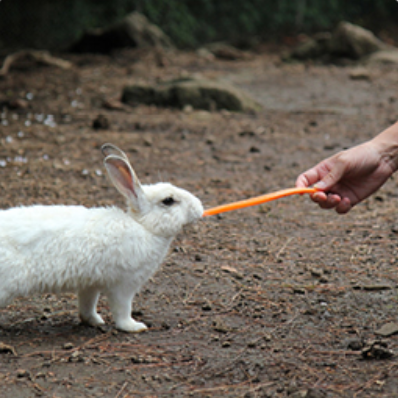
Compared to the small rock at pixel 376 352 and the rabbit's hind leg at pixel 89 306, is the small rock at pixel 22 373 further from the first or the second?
the small rock at pixel 376 352

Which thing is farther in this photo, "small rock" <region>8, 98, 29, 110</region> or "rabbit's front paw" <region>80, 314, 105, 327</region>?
"small rock" <region>8, 98, 29, 110</region>

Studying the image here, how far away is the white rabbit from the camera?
3.23m

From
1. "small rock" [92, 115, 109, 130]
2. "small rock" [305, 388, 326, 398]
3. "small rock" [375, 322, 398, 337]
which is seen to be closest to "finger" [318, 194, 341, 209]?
"small rock" [375, 322, 398, 337]

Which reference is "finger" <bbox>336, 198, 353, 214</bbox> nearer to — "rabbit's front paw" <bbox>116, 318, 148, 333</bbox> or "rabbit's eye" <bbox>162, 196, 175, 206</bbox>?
"rabbit's eye" <bbox>162, 196, 175, 206</bbox>

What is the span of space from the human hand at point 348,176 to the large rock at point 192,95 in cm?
564

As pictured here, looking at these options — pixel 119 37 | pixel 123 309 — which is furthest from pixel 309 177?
pixel 119 37

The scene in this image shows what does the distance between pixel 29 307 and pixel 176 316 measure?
0.89 metres

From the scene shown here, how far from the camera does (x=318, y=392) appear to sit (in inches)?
109

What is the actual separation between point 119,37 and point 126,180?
1185 cm

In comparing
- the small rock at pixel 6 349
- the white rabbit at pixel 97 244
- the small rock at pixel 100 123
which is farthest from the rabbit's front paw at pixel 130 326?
the small rock at pixel 100 123

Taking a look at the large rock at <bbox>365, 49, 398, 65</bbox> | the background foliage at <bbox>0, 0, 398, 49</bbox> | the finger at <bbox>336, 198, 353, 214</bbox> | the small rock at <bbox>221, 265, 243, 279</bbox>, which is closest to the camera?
the finger at <bbox>336, 198, 353, 214</bbox>

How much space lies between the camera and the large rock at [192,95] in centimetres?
973

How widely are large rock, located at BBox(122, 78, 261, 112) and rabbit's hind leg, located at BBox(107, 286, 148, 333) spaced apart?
661cm

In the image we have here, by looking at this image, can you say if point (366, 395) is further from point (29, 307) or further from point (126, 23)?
point (126, 23)
